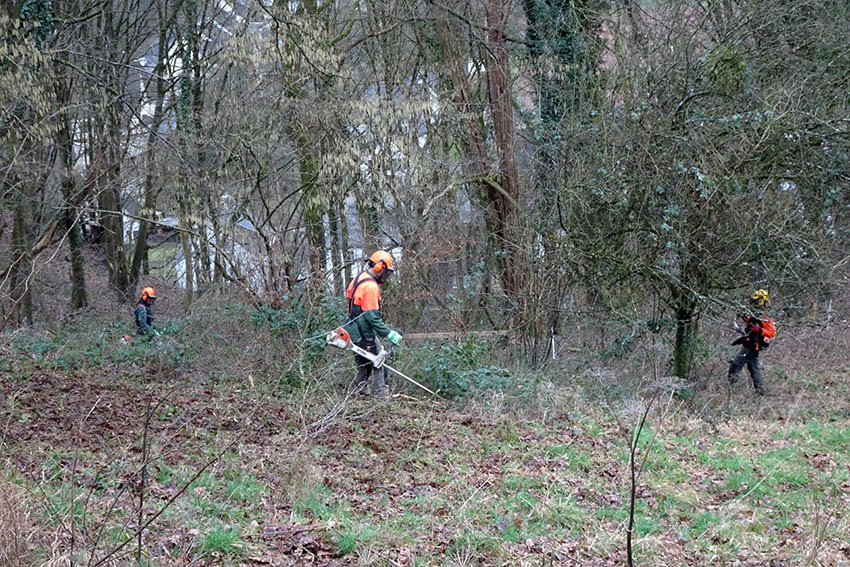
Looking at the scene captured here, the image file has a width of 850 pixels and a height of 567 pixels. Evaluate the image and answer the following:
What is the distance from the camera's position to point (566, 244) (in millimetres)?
12664

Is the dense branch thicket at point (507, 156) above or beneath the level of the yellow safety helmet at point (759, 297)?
above

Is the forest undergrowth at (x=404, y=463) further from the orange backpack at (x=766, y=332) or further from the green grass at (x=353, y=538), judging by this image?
the orange backpack at (x=766, y=332)

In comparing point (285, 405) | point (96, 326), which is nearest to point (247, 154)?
point (285, 405)

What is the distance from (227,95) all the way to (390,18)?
5021 mm

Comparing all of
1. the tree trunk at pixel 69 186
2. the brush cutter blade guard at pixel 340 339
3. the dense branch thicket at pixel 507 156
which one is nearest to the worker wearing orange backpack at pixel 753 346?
the dense branch thicket at pixel 507 156

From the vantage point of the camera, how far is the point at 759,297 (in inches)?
483

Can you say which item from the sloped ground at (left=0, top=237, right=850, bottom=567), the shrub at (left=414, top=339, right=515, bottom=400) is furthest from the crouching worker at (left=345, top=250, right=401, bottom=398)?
the shrub at (left=414, top=339, right=515, bottom=400)

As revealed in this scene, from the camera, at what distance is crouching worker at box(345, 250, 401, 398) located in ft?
34.6

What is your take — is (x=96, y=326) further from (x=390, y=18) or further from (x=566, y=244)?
(x=566, y=244)

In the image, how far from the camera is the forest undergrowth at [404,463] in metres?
5.51

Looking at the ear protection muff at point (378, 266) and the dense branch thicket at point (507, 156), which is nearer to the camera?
the ear protection muff at point (378, 266)

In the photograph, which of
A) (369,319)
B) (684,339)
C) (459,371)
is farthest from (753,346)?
(369,319)

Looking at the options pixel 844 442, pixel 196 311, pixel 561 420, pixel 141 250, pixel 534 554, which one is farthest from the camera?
pixel 141 250

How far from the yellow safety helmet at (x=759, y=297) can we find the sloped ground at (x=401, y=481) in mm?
1939
